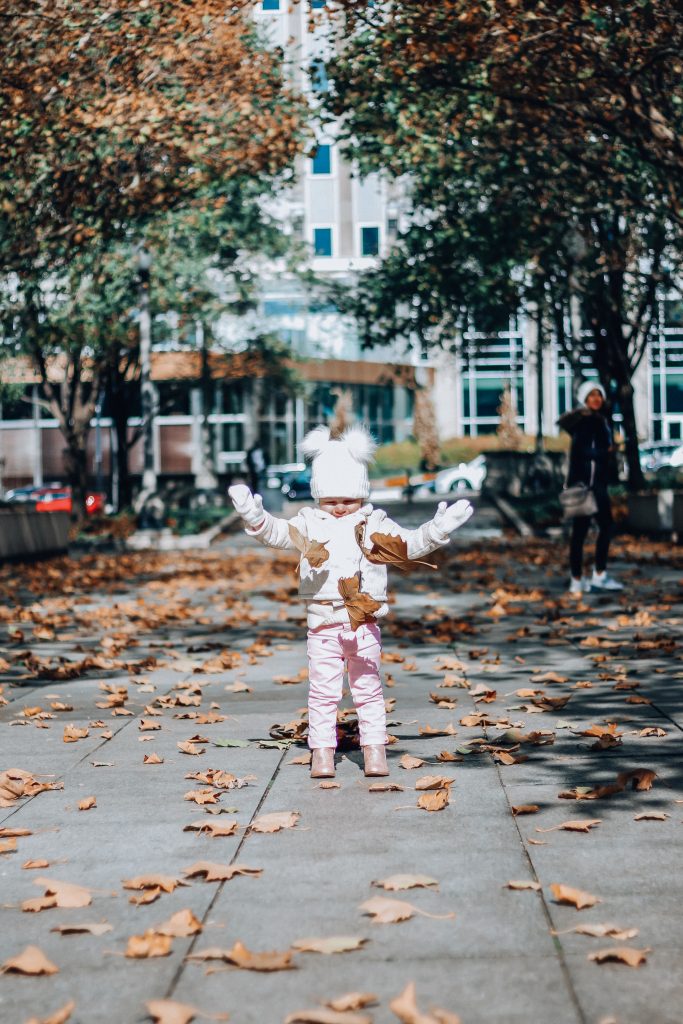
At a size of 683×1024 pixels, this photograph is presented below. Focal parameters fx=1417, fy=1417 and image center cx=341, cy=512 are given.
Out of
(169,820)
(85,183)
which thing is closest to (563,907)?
(169,820)

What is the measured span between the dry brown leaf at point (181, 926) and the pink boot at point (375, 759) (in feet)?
6.86

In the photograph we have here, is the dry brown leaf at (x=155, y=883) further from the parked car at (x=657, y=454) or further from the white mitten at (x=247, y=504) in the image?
the parked car at (x=657, y=454)

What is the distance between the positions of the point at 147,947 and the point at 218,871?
0.77 metres

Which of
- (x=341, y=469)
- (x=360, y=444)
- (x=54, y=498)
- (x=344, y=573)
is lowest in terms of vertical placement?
(x=54, y=498)

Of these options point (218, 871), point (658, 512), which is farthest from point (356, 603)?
point (658, 512)

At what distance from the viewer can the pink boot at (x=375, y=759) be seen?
619 centimetres

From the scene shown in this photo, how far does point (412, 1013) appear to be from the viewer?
335 centimetres

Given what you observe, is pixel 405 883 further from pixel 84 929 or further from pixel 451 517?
pixel 451 517

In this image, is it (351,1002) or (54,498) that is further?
(54,498)

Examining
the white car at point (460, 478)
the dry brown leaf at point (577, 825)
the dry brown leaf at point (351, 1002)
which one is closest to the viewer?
the dry brown leaf at point (351, 1002)

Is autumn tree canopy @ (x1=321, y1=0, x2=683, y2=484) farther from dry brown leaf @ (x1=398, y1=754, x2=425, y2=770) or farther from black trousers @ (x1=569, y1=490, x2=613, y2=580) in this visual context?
dry brown leaf @ (x1=398, y1=754, x2=425, y2=770)

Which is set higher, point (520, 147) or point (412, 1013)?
point (520, 147)

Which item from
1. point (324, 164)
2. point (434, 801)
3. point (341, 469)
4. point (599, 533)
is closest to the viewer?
point (434, 801)

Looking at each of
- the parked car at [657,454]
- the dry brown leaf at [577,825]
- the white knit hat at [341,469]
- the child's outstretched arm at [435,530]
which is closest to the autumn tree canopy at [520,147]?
the white knit hat at [341,469]
